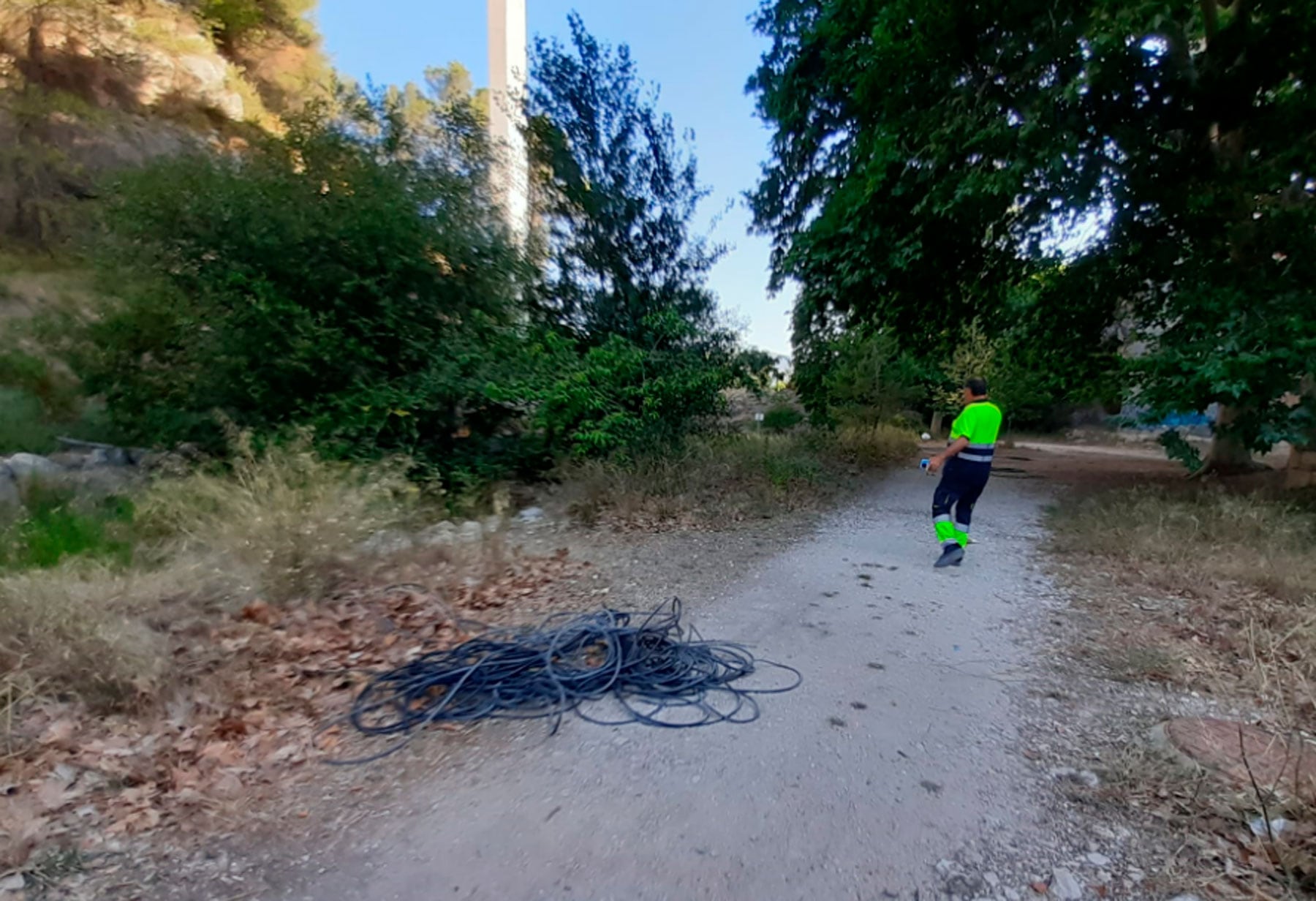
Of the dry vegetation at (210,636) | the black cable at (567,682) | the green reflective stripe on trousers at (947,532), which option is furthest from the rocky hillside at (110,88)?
the green reflective stripe on trousers at (947,532)

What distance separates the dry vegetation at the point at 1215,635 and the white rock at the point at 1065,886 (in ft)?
1.07

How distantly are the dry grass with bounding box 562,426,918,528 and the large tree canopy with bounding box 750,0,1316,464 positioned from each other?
3641mm

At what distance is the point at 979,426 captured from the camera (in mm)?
5727

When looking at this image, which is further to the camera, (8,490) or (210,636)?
(8,490)

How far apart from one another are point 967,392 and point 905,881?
15.2ft

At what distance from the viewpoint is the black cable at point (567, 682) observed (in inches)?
132

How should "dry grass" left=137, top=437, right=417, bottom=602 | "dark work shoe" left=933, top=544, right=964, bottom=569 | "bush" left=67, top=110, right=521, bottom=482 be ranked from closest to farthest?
"dry grass" left=137, top=437, right=417, bottom=602
"dark work shoe" left=933, top=544, right=964, bottom=569
"bush" left=67, top=110, right=521, bottom=482

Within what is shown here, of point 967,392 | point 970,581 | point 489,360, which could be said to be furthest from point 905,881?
point 489,360

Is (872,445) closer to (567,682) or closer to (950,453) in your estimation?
(950,453)

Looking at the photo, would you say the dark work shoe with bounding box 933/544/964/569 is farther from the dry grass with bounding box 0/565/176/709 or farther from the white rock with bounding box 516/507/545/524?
the dry grass with bounding box 0/565/176/709

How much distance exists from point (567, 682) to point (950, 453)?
4.07 metres

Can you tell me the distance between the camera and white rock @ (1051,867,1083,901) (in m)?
2.17

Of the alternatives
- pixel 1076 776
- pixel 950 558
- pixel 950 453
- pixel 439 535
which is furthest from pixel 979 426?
pixel 439 535

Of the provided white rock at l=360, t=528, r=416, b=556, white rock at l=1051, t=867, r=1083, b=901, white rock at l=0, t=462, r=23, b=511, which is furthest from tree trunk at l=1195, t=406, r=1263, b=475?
white rock at l=0, t=462, r=23, b=511
